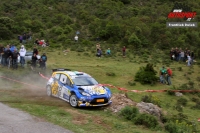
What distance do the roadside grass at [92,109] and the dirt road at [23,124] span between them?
1.48 feet

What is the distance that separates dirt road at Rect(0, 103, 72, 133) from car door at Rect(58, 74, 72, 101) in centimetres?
304

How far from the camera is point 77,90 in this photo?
15398 mm

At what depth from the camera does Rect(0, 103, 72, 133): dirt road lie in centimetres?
1113

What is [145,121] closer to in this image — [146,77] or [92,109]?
[92,109]

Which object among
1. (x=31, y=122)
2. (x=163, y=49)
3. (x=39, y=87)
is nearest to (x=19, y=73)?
(x=39, y=87)

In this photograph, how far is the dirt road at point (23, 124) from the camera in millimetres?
11127

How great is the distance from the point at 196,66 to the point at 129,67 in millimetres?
8750

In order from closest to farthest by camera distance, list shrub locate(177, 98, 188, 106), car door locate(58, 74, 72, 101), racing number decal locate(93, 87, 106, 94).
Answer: racing number decal locate(93, 87, 106, 94)
car door locate(58, 74, 72, 101)
shrub locate(177, 98, 188, 106)

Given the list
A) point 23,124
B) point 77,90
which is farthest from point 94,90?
point 23,124

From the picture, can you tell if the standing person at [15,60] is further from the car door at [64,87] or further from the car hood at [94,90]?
the car hood at [94,90]

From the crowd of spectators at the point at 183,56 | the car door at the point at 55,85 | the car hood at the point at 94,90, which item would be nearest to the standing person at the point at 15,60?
the car door at the point at 55,85

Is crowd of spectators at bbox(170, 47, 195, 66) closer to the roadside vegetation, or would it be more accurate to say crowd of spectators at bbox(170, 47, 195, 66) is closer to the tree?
the roadside vegetation

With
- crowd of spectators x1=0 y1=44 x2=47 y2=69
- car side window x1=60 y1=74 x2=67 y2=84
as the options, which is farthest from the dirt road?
crowd of spectators x1=0 y1=44 x2=47 y2=69

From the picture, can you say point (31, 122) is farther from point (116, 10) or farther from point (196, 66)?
point (116, 10)
